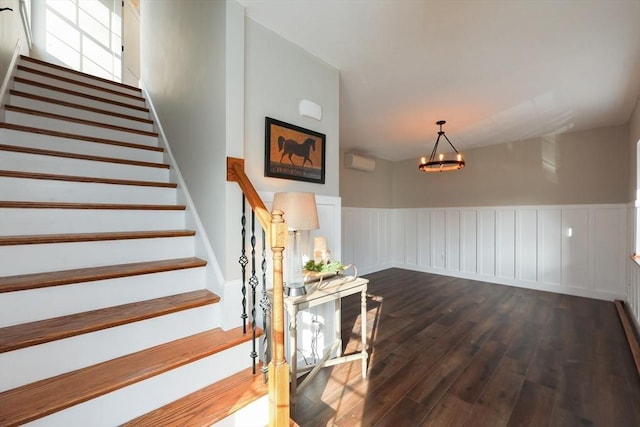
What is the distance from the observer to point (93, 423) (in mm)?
1054

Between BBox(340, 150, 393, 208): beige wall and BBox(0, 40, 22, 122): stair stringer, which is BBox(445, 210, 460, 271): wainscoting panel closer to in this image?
BBox(340, 150, 393, 208): beige wall

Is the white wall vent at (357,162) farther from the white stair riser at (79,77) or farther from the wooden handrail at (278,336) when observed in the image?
the wooden handrail at (278,336)

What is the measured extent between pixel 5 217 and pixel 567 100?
4.87m

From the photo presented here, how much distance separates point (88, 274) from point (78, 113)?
6.31 feet

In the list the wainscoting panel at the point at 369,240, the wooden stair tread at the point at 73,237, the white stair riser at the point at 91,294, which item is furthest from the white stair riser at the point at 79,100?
the wainscoting panel at the point at 369,240

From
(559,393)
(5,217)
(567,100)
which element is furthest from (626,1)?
(5,217)

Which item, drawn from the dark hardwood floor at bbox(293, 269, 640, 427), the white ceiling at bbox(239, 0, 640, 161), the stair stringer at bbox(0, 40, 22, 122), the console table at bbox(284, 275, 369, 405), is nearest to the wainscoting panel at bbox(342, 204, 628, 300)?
the dark hardwood floor at bbox(293, 269, 640, 427)

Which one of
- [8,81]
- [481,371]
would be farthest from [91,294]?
[481,371]

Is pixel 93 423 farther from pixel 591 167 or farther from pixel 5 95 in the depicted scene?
pixel 591 167

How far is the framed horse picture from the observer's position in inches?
75.3

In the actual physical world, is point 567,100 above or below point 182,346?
above

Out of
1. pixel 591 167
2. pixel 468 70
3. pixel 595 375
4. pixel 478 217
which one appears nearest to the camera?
pixel 595 375

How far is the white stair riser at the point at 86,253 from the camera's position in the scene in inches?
52.8

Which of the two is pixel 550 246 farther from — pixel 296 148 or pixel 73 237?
pixel 73 237
